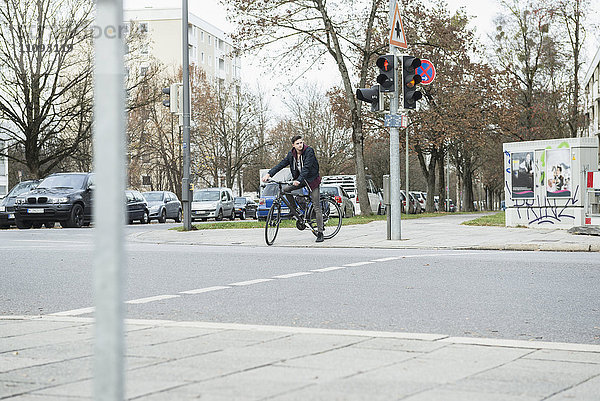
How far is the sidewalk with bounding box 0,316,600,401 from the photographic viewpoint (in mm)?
4078

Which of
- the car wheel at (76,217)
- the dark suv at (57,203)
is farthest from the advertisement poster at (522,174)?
the car wheel at (76,217)

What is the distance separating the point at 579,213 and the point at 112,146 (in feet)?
60.8

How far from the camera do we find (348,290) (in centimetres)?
838

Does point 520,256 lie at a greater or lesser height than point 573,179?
lesser

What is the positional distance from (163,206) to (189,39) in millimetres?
43912

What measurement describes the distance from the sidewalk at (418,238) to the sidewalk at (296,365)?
8.90 metres

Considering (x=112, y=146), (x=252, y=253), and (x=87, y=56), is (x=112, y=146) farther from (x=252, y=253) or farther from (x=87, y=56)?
(x=87, y=56)

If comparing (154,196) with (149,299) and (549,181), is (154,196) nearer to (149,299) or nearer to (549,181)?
(549,181)

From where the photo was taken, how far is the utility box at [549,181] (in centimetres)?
1912

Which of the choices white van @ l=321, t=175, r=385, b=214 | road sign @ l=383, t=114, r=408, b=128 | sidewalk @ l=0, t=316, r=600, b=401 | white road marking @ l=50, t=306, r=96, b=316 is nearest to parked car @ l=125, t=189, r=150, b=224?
white van @ l=321, t=175, r=385, b=214

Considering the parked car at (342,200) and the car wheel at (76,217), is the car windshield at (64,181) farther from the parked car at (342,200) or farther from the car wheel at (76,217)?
the parked car at (342,200)

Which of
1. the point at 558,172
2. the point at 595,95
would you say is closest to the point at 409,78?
the point at 558,172

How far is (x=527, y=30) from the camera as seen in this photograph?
4578cm

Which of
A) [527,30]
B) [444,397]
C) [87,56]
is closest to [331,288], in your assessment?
[444,397]
